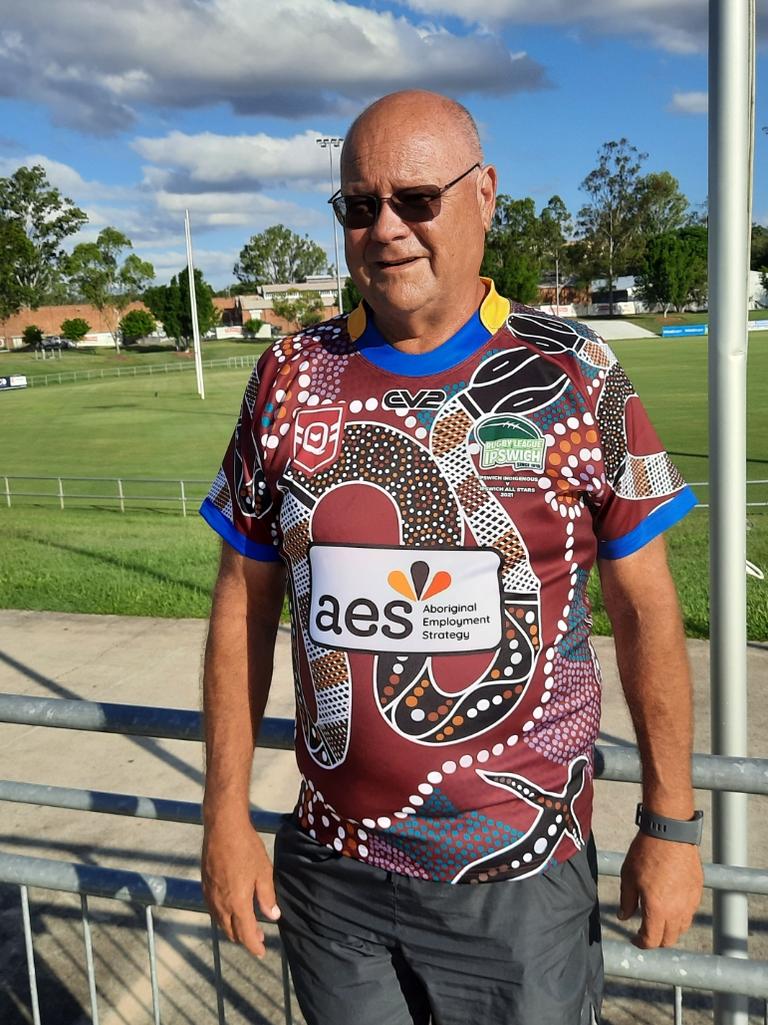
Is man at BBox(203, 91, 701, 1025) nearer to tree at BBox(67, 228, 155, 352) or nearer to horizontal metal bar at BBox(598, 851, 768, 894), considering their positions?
horizontal metal bar at BBox(598, 851, 768, 894)

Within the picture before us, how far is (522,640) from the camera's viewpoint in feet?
6.40

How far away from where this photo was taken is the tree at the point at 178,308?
86.1 metres

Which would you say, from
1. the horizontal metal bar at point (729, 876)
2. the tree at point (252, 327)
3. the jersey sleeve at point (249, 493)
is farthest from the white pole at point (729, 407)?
the tree at point (252, 327)

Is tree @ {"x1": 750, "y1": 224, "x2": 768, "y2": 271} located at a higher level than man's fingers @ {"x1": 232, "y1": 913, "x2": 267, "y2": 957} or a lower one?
higher

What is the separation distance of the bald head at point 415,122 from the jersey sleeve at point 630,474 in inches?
23.0

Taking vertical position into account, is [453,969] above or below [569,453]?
below

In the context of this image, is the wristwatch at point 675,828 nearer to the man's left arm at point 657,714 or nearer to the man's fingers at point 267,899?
the man's left arm at point 657,714

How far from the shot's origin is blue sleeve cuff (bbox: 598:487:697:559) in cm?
199

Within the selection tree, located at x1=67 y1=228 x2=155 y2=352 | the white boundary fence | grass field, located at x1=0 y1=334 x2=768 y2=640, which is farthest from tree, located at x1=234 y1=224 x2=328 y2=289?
the white boundary fence

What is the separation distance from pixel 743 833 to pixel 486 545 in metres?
1.36

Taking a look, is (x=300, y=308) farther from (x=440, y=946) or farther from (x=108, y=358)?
(x=440, y=946)

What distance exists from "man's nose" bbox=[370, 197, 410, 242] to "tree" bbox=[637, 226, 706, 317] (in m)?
95.1

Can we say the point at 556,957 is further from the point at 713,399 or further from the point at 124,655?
the point at 124,655

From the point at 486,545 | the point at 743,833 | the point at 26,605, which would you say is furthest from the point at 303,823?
the point at 26,605
